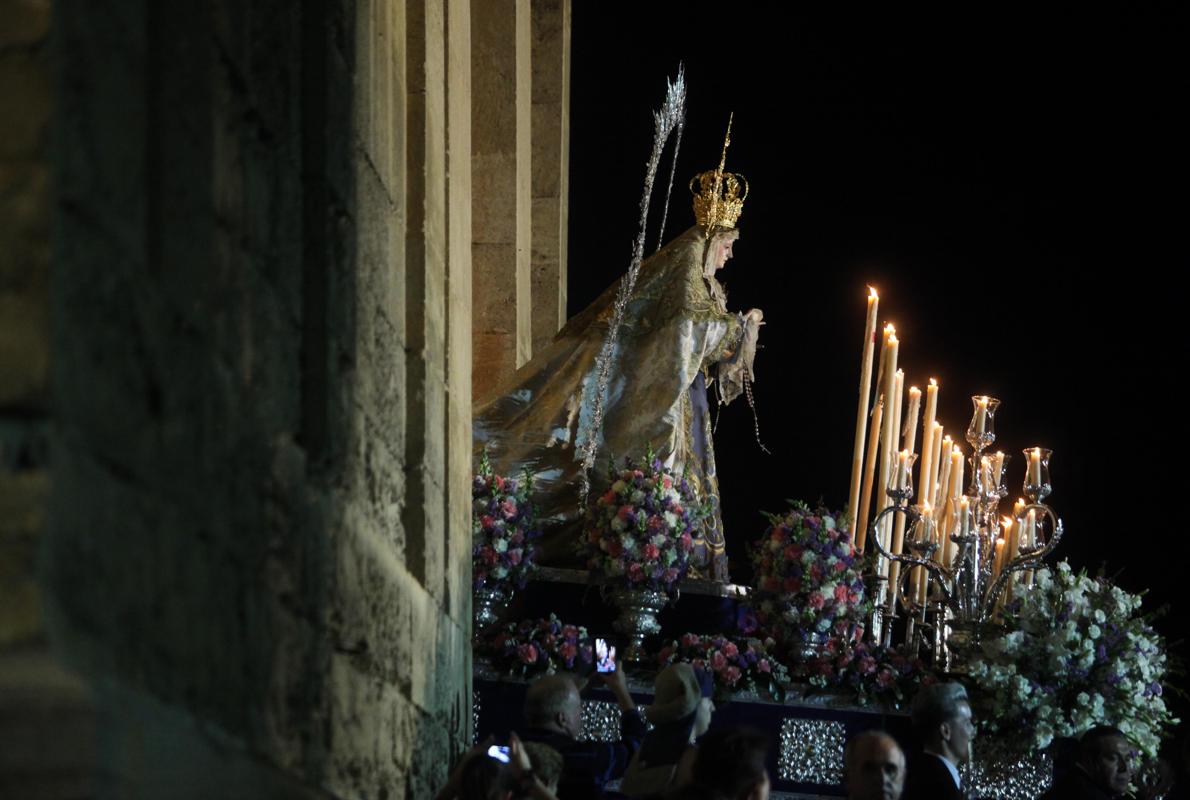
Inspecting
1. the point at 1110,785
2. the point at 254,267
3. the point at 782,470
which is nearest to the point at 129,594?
the point at 254,267

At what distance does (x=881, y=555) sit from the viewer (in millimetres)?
8148

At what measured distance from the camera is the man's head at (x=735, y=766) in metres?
3.92

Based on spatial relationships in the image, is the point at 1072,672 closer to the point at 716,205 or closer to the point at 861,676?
the point at 861,676

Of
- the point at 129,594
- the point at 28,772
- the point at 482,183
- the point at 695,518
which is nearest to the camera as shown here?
the point at 28,772

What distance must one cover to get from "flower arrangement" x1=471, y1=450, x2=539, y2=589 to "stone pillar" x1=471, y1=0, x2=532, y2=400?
10.7 ft

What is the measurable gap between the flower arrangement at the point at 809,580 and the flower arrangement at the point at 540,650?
0.89m

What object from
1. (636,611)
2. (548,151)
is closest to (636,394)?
(636,611)

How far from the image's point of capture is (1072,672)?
754 cm

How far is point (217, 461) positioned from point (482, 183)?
27.0 ft

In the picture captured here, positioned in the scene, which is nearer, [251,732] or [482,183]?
[251,732]

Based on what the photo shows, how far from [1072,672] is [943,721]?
2566mm

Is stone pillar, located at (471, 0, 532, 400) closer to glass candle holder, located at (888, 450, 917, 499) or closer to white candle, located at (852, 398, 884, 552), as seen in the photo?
white candle, located at (852, 398, 884, 552)

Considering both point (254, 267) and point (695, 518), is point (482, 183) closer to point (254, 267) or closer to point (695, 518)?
point (695, 518)

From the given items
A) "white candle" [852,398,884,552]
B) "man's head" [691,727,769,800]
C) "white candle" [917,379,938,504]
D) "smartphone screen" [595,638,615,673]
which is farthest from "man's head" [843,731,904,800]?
"white candle" [917,379,938,504]
